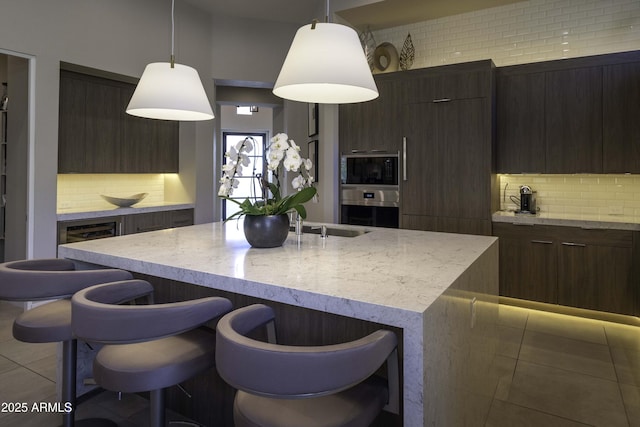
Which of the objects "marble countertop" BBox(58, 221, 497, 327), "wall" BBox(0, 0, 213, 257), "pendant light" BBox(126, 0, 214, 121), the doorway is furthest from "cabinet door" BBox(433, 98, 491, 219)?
the doorway

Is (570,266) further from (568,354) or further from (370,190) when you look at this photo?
(370,190)

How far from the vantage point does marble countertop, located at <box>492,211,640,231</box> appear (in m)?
3.34

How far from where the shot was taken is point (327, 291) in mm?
1279

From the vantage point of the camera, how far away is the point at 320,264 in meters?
1.70

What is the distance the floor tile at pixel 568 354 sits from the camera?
2.70m

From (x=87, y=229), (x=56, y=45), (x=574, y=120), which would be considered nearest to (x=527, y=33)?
(x=574, y=120)

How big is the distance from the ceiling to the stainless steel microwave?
1593 mm

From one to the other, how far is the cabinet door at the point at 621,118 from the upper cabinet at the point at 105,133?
15.6 ft

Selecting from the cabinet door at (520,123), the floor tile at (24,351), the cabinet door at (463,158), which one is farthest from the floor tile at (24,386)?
the cabinet door at (520,123)

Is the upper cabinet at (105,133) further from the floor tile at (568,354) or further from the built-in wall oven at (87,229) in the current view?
the floor tile at (568,354)

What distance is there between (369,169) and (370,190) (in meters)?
0.24

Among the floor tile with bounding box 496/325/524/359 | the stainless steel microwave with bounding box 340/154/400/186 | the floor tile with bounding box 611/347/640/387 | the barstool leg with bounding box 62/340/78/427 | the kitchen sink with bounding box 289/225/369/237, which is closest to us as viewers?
the barstool leg with bounding box 62/340/78/427

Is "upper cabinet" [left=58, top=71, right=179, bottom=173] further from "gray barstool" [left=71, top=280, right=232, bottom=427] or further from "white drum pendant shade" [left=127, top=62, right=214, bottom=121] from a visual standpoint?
"gray barstool" [left=71, top=280, right=232, bottom=427]

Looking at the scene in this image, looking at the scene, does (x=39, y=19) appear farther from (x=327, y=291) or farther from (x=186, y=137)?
(x=327, y=291)
